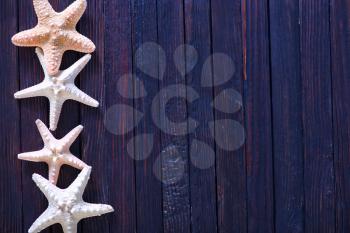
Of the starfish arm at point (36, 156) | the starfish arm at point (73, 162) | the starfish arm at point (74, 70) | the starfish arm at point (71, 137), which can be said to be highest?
the starfish arm at point (74, 70)

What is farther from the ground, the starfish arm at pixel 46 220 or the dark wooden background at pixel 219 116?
the dark wooden background at pixel 219 116

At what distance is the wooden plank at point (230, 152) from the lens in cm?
178

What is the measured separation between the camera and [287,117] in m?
1.80

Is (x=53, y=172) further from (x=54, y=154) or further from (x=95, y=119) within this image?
(x=95, y=119)

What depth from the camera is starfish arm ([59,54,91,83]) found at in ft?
5.48

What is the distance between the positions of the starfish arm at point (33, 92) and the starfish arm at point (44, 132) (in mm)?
90

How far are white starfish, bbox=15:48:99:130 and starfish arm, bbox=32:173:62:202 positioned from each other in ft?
0.57

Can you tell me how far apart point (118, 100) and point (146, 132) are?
150 millimetres

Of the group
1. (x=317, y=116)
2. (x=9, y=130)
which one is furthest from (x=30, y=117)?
(x=317, y=116)

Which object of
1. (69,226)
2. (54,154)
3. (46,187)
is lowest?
(69,226)

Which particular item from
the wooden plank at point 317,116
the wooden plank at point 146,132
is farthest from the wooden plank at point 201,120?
the wooden plank at point 317,116

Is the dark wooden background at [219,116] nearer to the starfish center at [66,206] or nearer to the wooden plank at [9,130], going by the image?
the wooden plank at [9,130]

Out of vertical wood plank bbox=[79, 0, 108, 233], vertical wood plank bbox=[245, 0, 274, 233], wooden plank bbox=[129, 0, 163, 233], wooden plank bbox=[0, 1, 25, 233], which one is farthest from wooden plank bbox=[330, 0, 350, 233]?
wooden plank bbox=[0, 1, 25, 233]

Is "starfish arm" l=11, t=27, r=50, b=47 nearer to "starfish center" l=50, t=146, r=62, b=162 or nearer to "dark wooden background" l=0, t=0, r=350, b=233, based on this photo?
"dark wooden background" l=0, t=0, r=350, b=233
